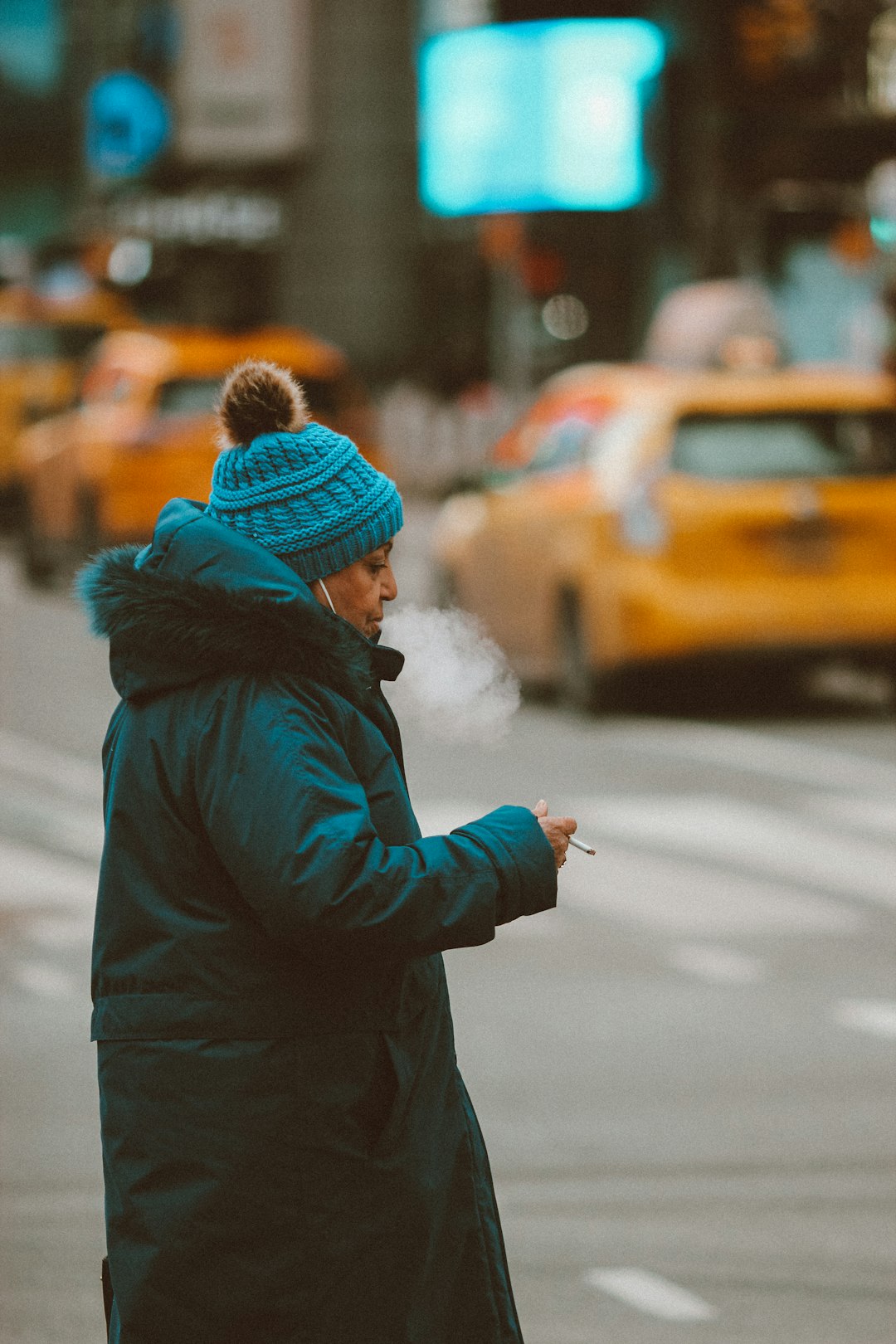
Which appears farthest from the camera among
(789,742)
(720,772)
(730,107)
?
(730,107)

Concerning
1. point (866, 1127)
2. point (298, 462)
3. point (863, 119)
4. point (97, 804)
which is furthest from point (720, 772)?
point (863, 119)

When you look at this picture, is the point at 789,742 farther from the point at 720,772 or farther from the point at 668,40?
the point at 668,40

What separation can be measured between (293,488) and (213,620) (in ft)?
0.58

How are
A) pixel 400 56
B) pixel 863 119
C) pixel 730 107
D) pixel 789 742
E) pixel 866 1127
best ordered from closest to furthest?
pixel 866 1127
pixel 789 742
pixel 863 119
pixel 730 107
pixel 400 56

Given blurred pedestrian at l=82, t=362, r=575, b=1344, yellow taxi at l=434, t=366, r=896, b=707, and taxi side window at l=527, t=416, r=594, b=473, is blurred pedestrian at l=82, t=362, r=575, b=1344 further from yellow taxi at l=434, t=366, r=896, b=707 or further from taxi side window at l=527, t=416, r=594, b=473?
taxi side window at l=527, t=416, r=594, b=473

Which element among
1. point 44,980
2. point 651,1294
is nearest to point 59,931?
point 44,980

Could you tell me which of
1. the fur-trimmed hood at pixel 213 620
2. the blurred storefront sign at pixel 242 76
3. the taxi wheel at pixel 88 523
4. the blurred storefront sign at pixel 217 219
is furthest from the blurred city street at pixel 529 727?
the blurred storefront sign at pixel 217 219

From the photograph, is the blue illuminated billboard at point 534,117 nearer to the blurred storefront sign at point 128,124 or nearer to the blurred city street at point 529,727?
the blurred city street at point 529,727

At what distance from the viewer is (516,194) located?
115ft

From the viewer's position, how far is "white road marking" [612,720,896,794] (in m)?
12.0

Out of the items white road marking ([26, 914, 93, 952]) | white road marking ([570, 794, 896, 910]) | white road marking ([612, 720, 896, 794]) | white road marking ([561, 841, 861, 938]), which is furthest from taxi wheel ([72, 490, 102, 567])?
white road marking ([26, 914, 93, 952])

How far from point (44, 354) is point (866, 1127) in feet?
86.7

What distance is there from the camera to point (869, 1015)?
7406mm

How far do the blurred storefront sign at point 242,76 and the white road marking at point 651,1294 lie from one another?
37.4m
